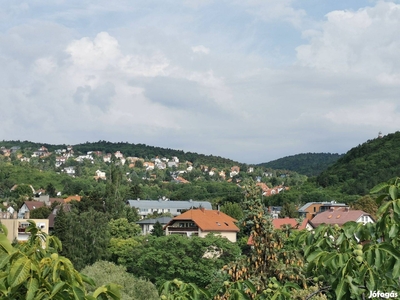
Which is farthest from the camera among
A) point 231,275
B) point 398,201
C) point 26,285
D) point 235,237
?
point 235,237

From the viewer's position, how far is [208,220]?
53281mm

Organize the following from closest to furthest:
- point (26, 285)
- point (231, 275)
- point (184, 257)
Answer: point (26, 285), point (231, 275), point (184, 257)

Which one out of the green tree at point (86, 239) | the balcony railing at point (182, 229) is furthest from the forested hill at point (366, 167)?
the green tree at point (86, 239)

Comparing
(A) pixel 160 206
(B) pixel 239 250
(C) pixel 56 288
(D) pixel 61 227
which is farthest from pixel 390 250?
(A) pixel 160 206

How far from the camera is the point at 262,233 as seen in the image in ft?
29.2

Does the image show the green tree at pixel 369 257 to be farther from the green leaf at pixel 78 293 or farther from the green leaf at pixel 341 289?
the green leaf at pixel 78 293

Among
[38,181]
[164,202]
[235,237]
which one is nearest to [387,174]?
[164,202]

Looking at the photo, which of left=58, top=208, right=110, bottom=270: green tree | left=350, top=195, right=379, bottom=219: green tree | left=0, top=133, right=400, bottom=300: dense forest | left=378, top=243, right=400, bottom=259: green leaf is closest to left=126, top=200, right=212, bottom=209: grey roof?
left=0, top=133, right=400, bottom=300: dense forest

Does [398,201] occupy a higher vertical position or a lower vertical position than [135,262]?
higher

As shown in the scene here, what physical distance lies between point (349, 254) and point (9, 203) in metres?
101

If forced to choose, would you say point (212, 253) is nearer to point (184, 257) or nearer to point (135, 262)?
point (184, 257)

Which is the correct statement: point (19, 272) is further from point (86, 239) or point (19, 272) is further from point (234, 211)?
point (234, 211)

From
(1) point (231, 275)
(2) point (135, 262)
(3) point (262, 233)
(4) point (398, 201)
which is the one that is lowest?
(2) point (135, 262)

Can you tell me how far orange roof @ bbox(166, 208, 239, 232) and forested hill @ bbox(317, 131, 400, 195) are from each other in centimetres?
5120
